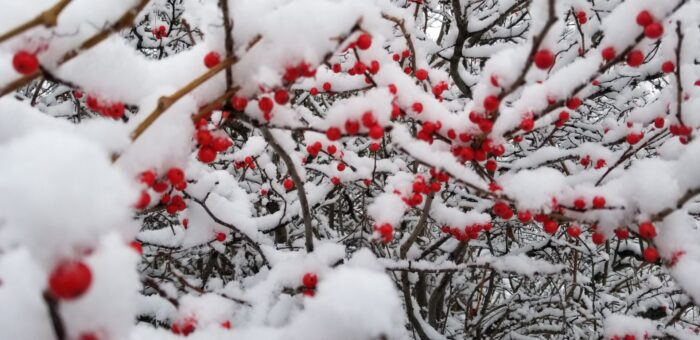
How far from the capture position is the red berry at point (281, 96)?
139 cm

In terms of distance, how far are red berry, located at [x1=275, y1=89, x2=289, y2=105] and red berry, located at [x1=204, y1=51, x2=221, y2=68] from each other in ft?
0.62

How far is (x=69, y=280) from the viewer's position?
0.69 meters

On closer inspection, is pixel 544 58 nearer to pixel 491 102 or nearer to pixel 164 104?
pixel 491 102

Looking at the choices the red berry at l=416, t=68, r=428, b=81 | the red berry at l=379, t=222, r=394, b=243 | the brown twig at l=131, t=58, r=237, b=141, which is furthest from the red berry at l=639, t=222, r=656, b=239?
the brown twig at l=131, t=58, r=237, b=141

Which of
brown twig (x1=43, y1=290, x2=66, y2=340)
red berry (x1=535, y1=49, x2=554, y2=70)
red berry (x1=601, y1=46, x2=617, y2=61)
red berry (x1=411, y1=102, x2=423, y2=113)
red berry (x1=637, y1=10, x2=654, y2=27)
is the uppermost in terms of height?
red berry (x1=411, y1=102, x2=423, y2=113)

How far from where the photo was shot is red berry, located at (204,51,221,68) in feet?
4.43

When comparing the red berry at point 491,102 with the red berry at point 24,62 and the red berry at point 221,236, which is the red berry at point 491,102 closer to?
the red berry at point 24,62

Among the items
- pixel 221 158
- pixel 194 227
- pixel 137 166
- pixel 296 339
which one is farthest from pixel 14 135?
pixel 221 158

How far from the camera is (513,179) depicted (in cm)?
173

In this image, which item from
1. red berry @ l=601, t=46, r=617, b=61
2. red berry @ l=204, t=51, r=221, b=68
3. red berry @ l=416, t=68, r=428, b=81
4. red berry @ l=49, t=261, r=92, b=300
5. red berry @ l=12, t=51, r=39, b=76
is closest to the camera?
red berry @ l=49, t=261, r=92, b=300

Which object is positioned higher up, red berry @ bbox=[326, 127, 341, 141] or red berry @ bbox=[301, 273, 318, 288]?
red berry @ bbox=[326, 127, 341, 141]

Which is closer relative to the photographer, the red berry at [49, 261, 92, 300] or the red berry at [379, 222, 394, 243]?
the red berry at [49, 261, 92, 300]

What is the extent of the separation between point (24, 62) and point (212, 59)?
0.44m

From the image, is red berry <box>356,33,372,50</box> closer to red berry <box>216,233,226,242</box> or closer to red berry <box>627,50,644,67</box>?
red berry <box>627,50,644,67</box>
